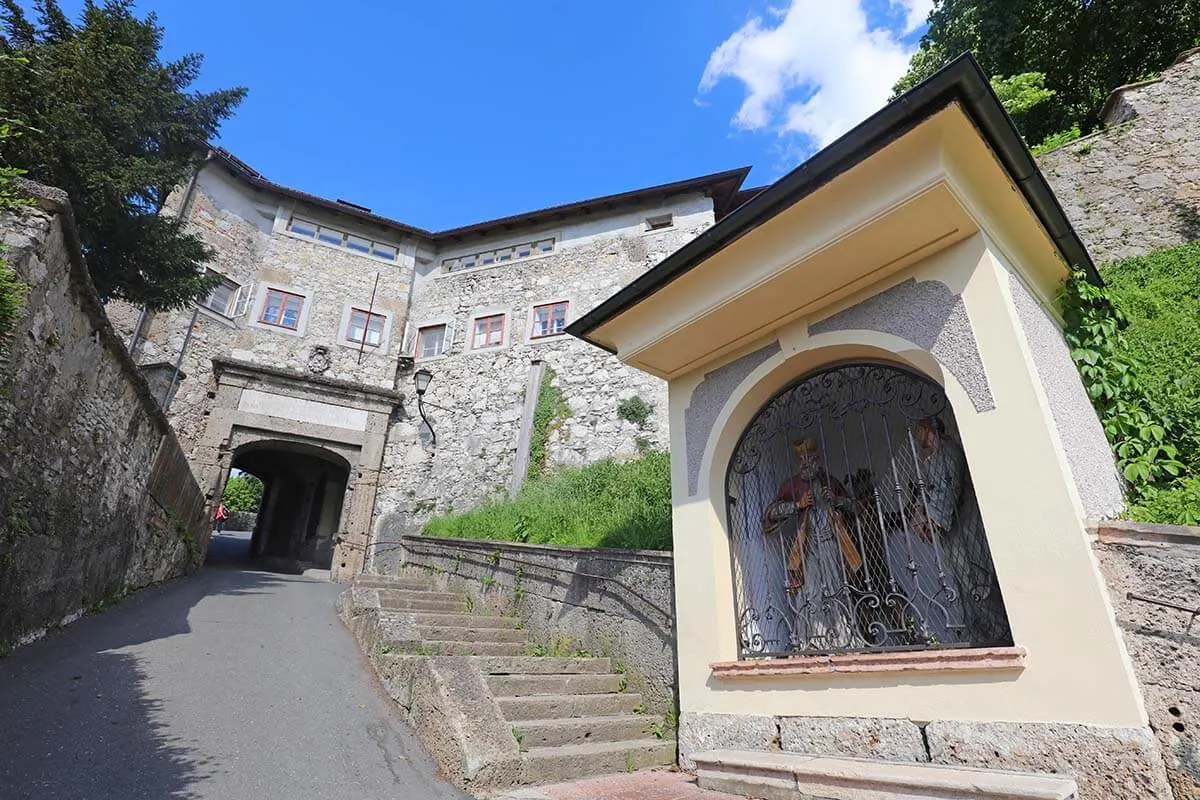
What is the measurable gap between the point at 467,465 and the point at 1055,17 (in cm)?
1509

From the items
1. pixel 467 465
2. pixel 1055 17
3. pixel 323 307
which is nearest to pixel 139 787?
pixel 467 465

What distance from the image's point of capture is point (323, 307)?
16.3 m

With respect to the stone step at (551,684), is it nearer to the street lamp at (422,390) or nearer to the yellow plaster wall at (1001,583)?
the yellow plaster wall at (1001,583)

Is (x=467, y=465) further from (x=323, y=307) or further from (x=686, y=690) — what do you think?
(x=686, y=690)

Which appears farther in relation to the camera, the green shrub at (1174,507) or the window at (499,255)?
the window at (499,255)

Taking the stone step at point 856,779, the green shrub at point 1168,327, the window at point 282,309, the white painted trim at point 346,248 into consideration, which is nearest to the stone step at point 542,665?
the stone step at point 856,779

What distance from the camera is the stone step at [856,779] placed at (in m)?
2.50

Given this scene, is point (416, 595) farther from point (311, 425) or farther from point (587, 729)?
point (311, 425)

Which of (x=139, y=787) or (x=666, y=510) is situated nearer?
(x=139, y=787)

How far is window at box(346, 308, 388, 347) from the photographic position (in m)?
16.4

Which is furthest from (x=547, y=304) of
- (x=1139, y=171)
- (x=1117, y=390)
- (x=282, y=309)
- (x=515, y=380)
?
Result: (x=1117, y=390)

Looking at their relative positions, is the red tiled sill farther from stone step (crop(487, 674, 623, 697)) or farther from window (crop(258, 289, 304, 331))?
window (crop(258, 289, 304, 331))

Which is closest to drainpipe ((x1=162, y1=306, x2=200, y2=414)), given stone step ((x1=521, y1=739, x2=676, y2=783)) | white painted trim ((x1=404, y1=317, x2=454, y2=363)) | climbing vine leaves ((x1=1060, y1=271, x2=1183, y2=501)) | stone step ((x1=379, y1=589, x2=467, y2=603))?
white painted trim ((x1=404, y1=317, x2=454, y2=363))

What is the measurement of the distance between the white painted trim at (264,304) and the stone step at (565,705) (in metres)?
14.0
